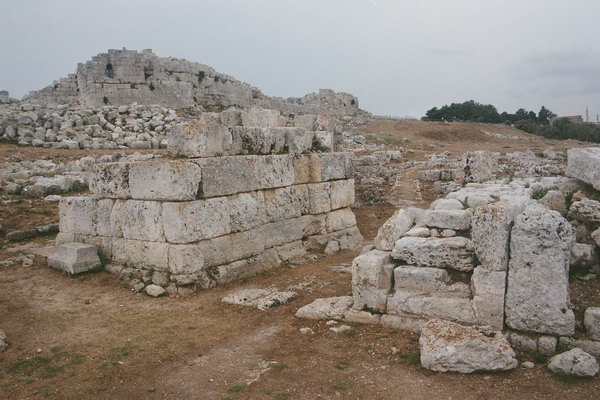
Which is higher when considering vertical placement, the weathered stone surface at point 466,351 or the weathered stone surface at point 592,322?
the weathered stone surface at point 592,322

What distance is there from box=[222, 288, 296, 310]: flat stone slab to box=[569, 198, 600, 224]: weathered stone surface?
13.3 ft

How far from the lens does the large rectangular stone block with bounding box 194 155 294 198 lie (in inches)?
301

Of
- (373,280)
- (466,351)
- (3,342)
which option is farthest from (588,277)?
(3,342)

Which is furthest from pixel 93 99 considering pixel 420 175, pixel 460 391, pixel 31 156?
pixel 460 391

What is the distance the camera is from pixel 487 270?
5000mm

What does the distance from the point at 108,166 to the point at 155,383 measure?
472cm

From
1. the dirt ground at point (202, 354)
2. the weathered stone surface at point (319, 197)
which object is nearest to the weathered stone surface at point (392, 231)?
the dirt ground at point (202, 354)

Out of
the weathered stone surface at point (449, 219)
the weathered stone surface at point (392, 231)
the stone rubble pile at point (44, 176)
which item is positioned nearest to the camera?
the weathered stone surface at point (449, 219)

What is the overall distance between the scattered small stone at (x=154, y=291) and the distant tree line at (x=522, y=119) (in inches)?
1758

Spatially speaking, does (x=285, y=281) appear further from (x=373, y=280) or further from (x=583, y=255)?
(x=583, y=255)

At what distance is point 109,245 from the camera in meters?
8.24

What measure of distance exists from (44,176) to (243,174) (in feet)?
32.5

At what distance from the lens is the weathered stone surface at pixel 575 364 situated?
4176 millimetres

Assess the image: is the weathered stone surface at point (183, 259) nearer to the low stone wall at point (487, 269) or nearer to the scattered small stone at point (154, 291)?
the scattered small stone at point (154, 291)
